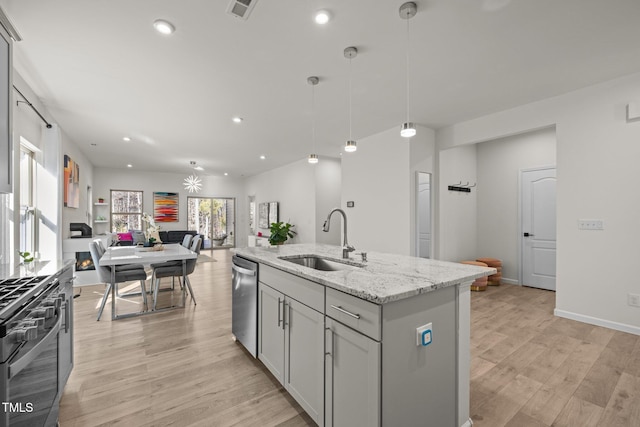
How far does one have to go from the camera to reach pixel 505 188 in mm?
5285

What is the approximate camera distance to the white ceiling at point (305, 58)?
6.70 ft

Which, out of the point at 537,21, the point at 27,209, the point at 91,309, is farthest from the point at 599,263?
the point at 27,209

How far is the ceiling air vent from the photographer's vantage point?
192 cm

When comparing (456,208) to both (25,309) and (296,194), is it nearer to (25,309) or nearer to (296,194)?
(296,194)

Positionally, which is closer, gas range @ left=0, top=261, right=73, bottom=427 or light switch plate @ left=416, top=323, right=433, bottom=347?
gas range @ left=0, top=261, right=73, bottom=427

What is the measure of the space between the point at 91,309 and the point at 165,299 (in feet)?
2.83

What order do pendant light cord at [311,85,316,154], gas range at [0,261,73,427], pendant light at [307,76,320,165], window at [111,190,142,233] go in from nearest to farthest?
gas range at [0,261,73,427] → pendant light at [307,76,320,165] → pendant light cord at [311,85,316,154] → window at [111,190,142,233]

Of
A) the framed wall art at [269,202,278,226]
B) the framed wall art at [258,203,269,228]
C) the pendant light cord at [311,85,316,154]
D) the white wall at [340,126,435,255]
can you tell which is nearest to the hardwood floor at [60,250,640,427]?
the white wall at [340,126,435,255]

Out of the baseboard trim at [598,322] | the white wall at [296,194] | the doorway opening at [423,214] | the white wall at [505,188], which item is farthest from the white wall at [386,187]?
the baseboard trim at [598,322]

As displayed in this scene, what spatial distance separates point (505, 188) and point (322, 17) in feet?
15.7

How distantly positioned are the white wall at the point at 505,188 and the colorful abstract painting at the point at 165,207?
914 centimetres

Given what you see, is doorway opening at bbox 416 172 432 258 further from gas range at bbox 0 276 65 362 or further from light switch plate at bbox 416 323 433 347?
gas range at bbox 0 276 65 362

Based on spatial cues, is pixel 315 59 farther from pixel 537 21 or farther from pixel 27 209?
pixel 27 209

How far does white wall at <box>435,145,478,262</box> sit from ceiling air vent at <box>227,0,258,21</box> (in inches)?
150
